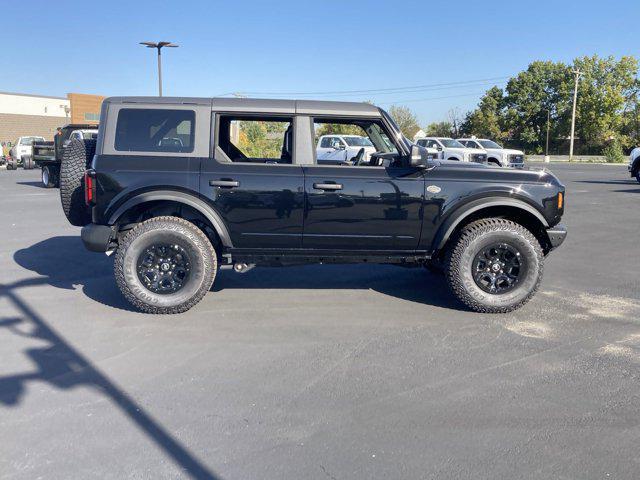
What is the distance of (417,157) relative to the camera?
5004 millimetres

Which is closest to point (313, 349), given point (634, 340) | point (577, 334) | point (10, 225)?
point (577, 334)

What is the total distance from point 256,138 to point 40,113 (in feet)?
185

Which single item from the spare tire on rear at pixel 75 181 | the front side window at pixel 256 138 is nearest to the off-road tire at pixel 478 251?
the front side window at pixel 256 138

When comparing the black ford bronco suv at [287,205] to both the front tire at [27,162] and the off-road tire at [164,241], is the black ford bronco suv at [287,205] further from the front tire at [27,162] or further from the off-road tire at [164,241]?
the front tire at [27,162]

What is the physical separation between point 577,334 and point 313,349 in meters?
2.29

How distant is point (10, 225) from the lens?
10.3 meters

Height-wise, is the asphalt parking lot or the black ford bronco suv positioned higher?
the black ford bronco suv

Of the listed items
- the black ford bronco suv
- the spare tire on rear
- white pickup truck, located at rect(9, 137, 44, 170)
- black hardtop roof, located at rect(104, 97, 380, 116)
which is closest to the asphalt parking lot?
the black ford bronco suv

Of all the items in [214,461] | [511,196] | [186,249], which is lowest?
[214,461]

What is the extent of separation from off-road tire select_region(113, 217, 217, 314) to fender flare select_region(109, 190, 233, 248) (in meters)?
0.18

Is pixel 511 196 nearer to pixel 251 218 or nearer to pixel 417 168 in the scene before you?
pixel 417 168

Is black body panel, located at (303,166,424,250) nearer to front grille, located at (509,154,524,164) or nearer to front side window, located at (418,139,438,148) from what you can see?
front grille, located at (509,154,524,164)

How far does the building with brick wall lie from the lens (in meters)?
48.6

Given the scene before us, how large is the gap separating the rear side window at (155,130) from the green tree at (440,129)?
6794cm
